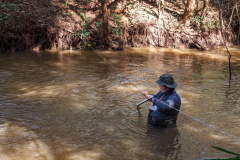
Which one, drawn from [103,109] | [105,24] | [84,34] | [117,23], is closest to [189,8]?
[117,23]

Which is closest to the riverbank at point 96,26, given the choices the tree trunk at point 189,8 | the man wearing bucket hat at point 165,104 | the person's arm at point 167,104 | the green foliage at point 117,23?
the green foliage at point 117,23

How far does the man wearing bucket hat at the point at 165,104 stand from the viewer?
17.8 ft

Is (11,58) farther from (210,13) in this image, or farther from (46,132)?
(210,13)

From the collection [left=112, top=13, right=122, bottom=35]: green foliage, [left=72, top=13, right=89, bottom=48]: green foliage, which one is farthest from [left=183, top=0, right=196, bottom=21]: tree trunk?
[left=72, top=13, right=89, bottom=48]: green foliage

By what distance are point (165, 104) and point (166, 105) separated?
0.12 ft

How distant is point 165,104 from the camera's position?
538 centimetres

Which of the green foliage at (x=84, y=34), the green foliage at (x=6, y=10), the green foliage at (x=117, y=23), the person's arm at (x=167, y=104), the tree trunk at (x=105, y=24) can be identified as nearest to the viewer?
the person's arm at (x=167, y=104)

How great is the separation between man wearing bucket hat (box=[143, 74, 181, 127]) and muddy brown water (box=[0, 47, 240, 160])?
→ 21cm

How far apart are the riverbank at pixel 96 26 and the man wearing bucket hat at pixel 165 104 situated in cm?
920

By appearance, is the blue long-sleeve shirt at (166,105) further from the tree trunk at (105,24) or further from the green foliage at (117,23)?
the green foliage at (117,23)

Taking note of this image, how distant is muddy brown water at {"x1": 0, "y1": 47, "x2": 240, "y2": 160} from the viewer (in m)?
5.17

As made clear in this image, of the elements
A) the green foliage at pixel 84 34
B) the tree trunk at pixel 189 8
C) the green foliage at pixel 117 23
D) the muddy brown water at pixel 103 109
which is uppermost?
the tree trunk at pixel 189 8

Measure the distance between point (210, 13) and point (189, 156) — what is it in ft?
47.0

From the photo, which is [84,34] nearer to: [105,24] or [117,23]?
[105,24]
